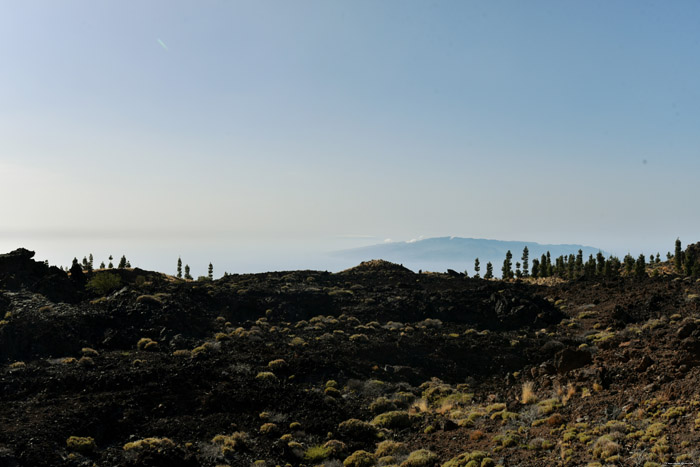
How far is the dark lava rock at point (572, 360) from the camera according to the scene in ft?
101

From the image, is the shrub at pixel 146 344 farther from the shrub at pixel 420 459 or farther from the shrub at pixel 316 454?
the shrub at pixel 420 459

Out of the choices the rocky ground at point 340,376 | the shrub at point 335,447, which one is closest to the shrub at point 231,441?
the rocky ground at point 340,376

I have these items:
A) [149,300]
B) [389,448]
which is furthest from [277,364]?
[149,300]

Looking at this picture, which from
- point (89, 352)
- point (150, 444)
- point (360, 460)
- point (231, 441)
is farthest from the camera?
point (89, 352)

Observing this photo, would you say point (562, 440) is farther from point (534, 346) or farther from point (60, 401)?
point (60, 401)

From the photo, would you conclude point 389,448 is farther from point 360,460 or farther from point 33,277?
point 33,277

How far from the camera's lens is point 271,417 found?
2762 cm

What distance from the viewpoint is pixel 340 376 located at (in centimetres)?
3462

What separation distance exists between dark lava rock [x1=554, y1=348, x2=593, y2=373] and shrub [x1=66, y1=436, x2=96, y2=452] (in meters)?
28.4

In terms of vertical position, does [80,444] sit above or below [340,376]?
below

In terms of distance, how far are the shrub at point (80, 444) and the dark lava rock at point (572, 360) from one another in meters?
A: 28.4

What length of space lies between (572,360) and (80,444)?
1177 inches

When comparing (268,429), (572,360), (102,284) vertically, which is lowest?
(268,429)

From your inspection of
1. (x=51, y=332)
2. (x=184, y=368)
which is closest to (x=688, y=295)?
(x=184, y=368)
